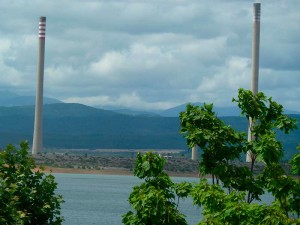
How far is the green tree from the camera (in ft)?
64.4

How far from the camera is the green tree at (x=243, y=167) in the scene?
64.4ft

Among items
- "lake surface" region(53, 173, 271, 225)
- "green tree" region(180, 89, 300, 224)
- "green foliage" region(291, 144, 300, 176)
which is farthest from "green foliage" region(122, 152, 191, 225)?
"lake surface" region(53, 173, 271, 225)

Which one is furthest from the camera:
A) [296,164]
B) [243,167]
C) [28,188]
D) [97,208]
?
[97,208]

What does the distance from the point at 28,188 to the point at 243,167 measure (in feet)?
15.2

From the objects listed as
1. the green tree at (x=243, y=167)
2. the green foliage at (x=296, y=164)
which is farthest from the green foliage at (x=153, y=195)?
the green foliage at (x=296, y=164)

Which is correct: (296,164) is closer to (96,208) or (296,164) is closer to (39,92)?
(96,208)

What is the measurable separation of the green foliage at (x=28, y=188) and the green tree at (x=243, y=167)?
3055 millimetres

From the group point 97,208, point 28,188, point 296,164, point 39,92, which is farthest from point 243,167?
point 39,92

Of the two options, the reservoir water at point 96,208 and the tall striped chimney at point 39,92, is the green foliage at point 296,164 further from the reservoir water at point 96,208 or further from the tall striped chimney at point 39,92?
the tall striped chimney at point 39,92

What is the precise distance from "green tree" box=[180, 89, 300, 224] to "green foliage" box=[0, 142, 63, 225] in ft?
10.0

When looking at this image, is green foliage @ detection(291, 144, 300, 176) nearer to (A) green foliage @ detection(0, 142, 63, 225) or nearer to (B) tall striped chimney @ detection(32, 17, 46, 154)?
(A) green foliage @ detection(0, 142, 63, 225)

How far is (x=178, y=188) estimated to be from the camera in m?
21.6

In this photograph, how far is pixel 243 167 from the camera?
2231 centimetres

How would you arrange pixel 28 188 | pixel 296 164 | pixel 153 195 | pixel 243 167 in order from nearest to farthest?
pixel 153 195 → pixel 296 164 → pixel 28 188 → pixel 243 167
